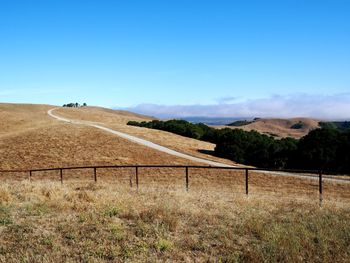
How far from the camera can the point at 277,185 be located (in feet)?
86.2

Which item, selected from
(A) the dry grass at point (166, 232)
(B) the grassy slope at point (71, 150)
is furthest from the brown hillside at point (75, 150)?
(A) the dry grass at point (166, 232)

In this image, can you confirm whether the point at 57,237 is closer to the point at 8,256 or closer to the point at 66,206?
the point at 8,256

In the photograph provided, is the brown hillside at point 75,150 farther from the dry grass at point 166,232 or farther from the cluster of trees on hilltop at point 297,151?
the dry grass at point 166,232

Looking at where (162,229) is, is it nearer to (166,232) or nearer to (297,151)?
(166,232)

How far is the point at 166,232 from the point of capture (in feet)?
28.8

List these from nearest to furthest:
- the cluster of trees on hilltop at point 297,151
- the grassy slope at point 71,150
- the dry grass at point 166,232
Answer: the dry grass at point 166,232, the cluster of trees on hilltop at point 297,151, the grassy slope at point 71,150

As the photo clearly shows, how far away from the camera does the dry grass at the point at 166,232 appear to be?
7297 mm

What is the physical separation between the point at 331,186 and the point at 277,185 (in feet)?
11.2

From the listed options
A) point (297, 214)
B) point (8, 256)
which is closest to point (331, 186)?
point (297, 214)

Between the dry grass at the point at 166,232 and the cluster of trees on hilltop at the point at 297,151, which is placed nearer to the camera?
the dry grass at the point at 166,232

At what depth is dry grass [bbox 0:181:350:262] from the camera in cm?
730

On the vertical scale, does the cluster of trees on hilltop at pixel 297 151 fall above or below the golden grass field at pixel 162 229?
below

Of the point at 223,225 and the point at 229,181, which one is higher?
the point at 223,225

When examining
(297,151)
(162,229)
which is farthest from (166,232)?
(297,151)
